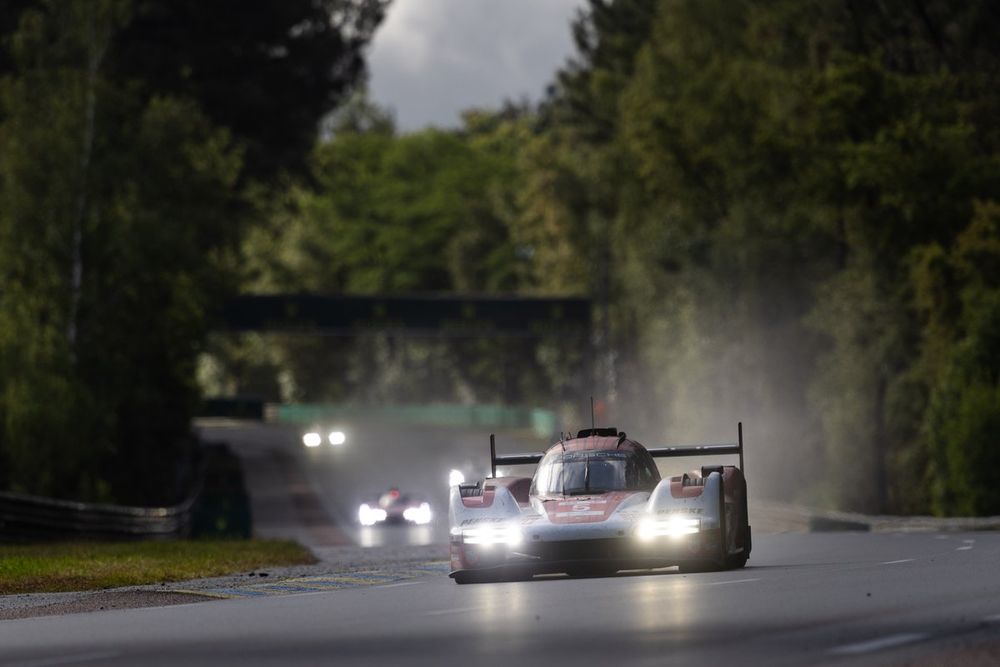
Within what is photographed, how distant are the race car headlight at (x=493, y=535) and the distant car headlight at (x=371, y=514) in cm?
3533

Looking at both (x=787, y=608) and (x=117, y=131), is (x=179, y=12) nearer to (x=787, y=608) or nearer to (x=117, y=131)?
(x=117, y=131)

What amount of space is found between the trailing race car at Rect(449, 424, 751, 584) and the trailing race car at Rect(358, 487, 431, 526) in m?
33.5

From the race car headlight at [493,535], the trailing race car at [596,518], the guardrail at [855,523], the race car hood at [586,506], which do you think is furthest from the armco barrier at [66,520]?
the race car hood at [586,506]

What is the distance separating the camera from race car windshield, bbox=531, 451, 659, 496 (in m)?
19.6

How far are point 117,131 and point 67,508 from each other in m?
19.1

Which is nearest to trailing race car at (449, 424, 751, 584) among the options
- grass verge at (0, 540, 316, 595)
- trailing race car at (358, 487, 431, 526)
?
grass verge at (0, 540, 316, 595)

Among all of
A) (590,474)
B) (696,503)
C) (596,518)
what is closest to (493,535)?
(596,518)

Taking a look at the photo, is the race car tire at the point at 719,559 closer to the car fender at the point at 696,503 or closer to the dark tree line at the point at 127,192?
the car fender at the point at 696,503

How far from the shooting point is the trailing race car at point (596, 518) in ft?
60.8

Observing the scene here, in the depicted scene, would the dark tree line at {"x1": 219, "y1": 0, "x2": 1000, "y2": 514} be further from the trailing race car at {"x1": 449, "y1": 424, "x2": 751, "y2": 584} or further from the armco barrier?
the trailing race car at {"x1": 449, "y1": 424, "x2": 751, "y2": 584}

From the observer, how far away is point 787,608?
1430cm

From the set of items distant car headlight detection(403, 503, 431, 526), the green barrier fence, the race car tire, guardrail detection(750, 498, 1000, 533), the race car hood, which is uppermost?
the green barrier fence

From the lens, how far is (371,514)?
54.4m

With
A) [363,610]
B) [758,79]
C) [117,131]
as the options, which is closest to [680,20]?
[758,79]
